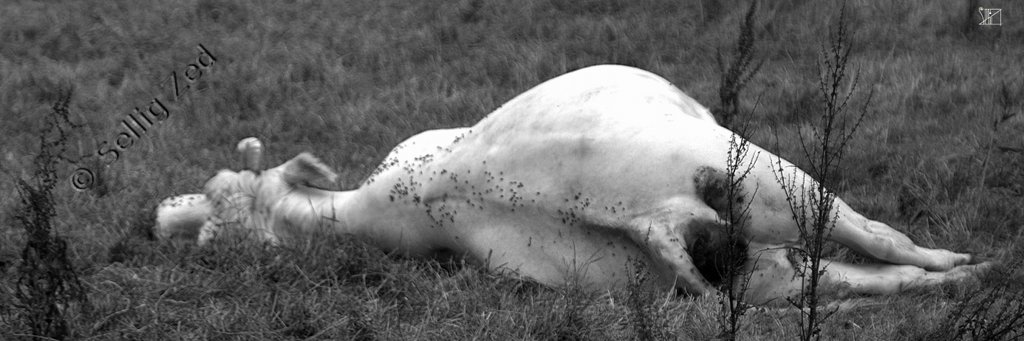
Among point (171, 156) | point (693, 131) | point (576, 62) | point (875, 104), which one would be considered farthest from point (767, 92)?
point (171, 156)

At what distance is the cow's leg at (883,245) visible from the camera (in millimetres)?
3434

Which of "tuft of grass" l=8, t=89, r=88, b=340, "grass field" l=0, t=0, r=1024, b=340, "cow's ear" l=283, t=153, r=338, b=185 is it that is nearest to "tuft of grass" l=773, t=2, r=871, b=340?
"grass field" l=0, t=0, r=1024, b=340

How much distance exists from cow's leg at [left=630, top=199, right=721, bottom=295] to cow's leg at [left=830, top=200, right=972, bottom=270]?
17.5 inches

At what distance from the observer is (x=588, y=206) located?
3.54 meters

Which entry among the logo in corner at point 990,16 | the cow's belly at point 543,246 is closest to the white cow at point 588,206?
the cow's belly at point 543,246

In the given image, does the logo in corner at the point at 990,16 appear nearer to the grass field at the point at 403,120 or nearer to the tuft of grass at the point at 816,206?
the grass field at the point at 403,120

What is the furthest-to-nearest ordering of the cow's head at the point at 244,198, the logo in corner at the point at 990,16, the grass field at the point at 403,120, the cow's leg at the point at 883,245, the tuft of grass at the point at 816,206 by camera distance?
the logo in corner at the point at 990,16 < the cow's head at the point at 244,198 < the cow's leg at the point at 883,245 < the grass field at the point at 403,120 < the tuft of grass at the point at 816,206

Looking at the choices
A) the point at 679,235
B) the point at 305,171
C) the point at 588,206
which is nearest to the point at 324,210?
the point at 305,171

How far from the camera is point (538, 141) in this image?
3.73 meters

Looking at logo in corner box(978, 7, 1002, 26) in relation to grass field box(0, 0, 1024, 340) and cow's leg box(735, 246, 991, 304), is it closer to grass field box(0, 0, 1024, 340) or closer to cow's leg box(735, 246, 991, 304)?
grass field box(0, 0, 1024, 340)

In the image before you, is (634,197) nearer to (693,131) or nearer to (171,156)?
(693,131)

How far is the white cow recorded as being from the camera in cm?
338

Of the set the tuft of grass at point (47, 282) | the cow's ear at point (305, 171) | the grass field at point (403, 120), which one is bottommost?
the grass field at point (403, 120)

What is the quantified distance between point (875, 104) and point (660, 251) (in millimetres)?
2751
